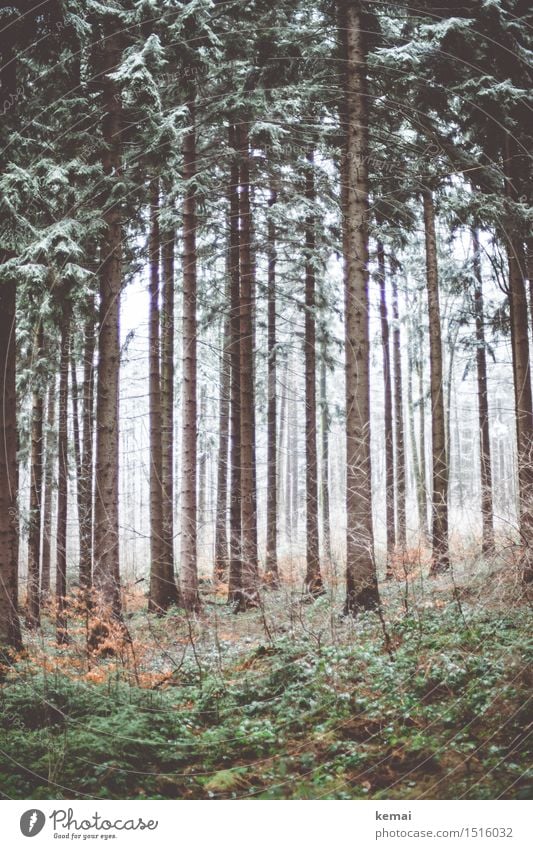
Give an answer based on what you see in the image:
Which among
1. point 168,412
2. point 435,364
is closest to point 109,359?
point 168,412

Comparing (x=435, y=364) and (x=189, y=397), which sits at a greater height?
(x=435, y=364)

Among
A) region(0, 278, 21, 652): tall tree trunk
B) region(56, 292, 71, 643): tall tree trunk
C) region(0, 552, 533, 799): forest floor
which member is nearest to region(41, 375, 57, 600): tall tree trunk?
region(56, 292, 71, 643): tall tree trunk

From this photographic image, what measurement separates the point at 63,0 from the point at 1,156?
244 centimetres

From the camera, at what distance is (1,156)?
8453 millimetres

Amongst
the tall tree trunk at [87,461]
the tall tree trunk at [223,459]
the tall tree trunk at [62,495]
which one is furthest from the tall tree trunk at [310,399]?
the tall tree trunk at [62,495]

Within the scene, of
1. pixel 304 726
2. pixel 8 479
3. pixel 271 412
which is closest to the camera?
pixel 304 726

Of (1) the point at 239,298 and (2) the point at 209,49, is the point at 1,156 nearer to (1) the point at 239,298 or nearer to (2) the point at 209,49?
(2) the point at 209,49

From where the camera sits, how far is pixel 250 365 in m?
13.5

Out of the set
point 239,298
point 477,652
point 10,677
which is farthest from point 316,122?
point 10,677

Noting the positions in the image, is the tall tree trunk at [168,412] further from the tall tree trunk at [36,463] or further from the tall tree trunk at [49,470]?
the tall tree trunk at [49,470]

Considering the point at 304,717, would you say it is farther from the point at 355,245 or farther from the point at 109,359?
the point at 355,245

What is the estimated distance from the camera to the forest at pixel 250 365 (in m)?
5.22

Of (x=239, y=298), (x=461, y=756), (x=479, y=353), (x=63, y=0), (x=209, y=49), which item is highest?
(x=209, y=49)

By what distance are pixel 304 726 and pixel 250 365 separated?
9.23 metres
